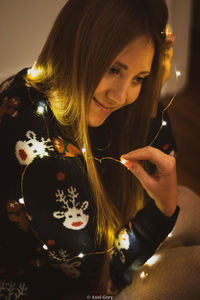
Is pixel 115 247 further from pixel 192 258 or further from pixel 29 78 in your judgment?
pixel 29 78

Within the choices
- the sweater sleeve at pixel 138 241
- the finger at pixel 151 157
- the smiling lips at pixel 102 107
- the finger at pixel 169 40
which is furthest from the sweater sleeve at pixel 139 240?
the finger at pixel 169 40

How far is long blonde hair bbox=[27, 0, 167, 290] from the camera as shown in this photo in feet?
2.21

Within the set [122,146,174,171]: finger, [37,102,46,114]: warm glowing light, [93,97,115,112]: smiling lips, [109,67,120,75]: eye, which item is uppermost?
[109,67,120,75]: eye

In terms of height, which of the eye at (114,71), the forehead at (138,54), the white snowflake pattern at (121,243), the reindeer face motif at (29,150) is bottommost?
the white snowflake pattern at (121,243)

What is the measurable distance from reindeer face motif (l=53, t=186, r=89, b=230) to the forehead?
30 centimetres

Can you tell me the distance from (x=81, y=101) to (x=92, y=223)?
0.28 m

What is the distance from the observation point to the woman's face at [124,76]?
27.6 inches

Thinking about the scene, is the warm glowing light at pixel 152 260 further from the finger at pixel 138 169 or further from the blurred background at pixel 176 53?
the blurred background at pixel 176 53

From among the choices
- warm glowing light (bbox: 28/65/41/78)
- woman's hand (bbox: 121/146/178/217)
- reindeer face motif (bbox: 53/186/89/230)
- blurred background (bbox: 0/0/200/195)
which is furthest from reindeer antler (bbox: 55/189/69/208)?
blurred background (bbox: 0/0/200/195)

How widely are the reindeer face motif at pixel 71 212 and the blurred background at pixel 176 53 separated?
38 cm

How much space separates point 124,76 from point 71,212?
0.32 metres

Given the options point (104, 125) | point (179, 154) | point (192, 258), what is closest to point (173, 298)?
point (192, 258)

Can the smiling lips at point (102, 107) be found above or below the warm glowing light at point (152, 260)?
above

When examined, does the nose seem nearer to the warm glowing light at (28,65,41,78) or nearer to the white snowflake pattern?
the warm glowing light at (28,65,41,78)
